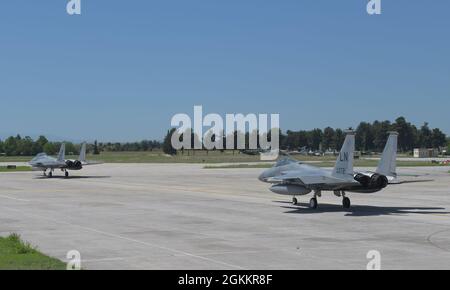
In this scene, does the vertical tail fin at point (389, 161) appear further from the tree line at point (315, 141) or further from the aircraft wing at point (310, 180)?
the tree line at point (315, 141)

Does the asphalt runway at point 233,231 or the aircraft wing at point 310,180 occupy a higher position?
the aircraft wing at point 310,180

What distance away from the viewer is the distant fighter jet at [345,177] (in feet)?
81.7

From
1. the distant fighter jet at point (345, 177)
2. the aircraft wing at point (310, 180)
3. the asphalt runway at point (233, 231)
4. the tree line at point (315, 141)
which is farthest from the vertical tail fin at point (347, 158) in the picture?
the tree line at point (315, 141)

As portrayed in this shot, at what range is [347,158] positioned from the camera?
2508 cm

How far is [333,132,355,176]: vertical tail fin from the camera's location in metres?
25.0

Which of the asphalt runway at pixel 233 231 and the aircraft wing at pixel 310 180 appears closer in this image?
the asphalt runway at pixel 233 231

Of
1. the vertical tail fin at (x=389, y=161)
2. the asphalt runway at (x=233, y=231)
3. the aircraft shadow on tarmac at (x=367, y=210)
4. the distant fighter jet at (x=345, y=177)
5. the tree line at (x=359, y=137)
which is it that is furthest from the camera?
the tree line at (x=359, y=137)

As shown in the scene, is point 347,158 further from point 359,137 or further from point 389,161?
point 359,137

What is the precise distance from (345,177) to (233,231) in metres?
7.41

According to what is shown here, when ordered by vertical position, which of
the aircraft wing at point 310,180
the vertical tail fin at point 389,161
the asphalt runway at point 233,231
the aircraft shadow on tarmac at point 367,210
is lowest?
the aircraft shadow on tarmac at point 367,210

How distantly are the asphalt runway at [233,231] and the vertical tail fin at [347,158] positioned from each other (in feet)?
5.79

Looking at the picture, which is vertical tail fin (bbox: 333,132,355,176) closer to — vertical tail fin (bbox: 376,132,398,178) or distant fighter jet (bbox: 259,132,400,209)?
distant fighter jet (bbox: 259,132,400,209)

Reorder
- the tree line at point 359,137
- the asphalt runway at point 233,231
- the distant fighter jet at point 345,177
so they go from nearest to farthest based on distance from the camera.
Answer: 1. the asphalt runway at point 233,231
2. the distant fighter jet at point 345,177
3. the tree line at point 359,137
